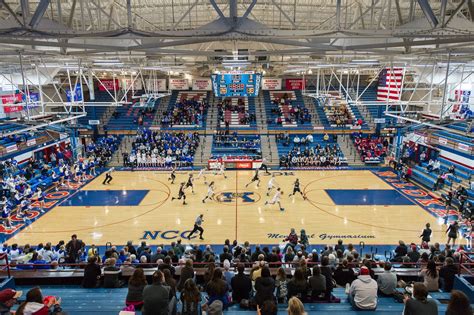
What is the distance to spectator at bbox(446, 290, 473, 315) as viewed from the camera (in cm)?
463

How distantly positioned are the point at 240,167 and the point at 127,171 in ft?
29.9

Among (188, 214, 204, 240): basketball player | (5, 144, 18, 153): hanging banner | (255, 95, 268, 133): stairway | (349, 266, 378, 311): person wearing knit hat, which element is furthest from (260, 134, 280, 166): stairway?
(349, 266, 378, 311): person wearing knit hat

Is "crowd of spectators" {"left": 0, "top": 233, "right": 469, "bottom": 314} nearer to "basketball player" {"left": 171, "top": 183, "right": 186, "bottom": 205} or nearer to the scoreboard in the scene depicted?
"basketball player" {"left": 171, "top": 183, "right": 186, "bottom": 205}

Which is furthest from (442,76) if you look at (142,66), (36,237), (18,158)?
(18,158)

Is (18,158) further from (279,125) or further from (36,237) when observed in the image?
(279,125)

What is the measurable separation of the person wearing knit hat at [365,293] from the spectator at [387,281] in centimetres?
99

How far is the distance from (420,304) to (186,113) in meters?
33.7

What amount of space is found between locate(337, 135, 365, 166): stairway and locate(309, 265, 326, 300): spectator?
24021 millimetres

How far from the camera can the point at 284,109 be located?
38.7 metres

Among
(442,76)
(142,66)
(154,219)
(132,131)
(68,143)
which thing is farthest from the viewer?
(132,131)

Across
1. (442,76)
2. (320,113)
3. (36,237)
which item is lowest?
(36,237)

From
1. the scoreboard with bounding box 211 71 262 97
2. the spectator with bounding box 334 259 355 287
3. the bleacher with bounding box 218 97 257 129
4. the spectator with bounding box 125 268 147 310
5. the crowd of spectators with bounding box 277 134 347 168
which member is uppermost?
the scoreboard with bounding box 211 71 262 97

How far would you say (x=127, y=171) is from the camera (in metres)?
28.1

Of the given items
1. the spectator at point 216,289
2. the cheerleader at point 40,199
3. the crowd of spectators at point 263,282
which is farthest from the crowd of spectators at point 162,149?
the spectator at point 216,289
